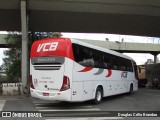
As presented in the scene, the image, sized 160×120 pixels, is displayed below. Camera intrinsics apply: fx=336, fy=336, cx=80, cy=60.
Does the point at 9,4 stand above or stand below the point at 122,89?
above

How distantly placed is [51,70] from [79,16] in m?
12.2

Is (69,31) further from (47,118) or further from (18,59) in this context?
(47,118)

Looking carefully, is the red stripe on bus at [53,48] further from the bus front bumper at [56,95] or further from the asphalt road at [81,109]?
the asphalt road at [81,109]

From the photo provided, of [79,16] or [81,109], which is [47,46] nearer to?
[81,109]

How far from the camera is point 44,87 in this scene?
15906 mm

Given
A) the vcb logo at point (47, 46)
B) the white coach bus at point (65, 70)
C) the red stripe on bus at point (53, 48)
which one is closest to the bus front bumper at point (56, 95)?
the white coach bus at point (65, 70)

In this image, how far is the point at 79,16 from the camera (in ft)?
89.2

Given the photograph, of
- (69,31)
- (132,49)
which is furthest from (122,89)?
(132,49)

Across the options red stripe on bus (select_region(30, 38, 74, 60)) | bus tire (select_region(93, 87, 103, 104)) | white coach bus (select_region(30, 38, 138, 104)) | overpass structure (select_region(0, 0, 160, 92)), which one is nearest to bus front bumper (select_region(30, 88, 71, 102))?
white coach bus (select_region(30, 38, 138, 104))

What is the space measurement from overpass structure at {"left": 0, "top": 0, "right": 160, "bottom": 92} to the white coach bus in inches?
271

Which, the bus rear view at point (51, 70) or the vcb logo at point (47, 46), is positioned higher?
the vcb logo at point (47, 46)

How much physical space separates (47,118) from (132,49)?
145 feet

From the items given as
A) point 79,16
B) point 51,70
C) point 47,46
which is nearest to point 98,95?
point 51,70

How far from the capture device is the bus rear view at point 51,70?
15.4 m
